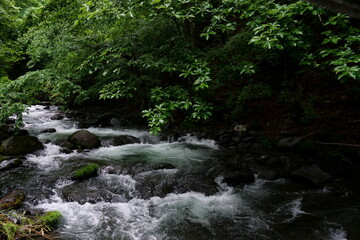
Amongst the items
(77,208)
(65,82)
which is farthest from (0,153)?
(77,208)

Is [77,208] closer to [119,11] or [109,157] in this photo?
[109,157]

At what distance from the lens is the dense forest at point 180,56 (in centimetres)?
364

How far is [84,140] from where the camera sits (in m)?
9.09

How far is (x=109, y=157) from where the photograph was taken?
26.2 ft

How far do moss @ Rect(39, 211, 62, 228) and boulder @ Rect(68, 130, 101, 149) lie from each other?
4.53 metres

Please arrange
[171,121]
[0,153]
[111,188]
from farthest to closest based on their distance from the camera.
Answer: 1. [171,121]
2. [0,153]
3. [111,188]

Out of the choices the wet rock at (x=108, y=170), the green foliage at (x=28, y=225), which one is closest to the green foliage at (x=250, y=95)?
the wet rock at (x=108, y=170)

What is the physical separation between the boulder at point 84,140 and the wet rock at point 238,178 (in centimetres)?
A: 557

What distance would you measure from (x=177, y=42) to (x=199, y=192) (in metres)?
3.54

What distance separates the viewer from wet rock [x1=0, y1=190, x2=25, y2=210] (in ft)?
15.9

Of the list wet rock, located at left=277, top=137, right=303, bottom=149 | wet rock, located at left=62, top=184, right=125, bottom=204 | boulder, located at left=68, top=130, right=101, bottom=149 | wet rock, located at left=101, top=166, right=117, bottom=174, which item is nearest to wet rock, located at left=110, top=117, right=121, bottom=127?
boulder, located at left=68, top=130, right=101, bottom=149

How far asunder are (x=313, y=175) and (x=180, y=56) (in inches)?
174

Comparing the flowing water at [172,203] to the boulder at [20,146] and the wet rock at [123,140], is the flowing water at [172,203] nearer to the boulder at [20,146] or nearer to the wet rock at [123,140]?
the boulder at [20,146]

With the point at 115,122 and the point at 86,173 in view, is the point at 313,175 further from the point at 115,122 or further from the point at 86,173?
the point at 115,122
